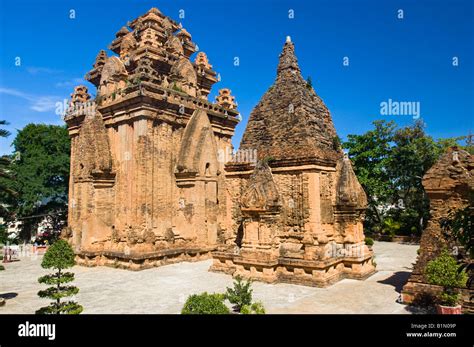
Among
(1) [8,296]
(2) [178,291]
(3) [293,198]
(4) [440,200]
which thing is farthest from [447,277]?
(1) [8,296]

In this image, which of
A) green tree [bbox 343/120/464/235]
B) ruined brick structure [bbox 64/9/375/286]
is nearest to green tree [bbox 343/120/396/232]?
green tree [bbox 343/120/464/235]

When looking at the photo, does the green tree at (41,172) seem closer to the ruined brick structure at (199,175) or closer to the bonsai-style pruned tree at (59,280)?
the ruined brick structure at (199,175)

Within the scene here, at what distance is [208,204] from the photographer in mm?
22266

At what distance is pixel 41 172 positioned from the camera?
31.1m

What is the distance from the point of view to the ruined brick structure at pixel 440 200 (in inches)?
417

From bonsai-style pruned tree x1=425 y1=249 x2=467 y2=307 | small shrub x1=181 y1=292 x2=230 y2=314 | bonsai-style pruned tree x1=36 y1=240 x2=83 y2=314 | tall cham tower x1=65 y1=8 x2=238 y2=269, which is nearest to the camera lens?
small shrub x1=181 y1=292 x2=230 y2=314

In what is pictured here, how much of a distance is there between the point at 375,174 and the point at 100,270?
2735 cm

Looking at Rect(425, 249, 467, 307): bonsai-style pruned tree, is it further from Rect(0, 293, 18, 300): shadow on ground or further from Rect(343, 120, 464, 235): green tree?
Rect(343, 120, 464, 235): green tree

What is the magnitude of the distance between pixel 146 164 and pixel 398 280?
42.5 ft

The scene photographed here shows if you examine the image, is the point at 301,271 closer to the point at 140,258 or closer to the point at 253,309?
the point at 253,309

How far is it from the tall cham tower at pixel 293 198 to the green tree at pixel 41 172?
2121 cm

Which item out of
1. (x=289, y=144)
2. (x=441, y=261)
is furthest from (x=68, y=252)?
(x=441, y=261)

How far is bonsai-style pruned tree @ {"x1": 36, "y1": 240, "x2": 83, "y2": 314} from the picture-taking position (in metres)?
8.49
